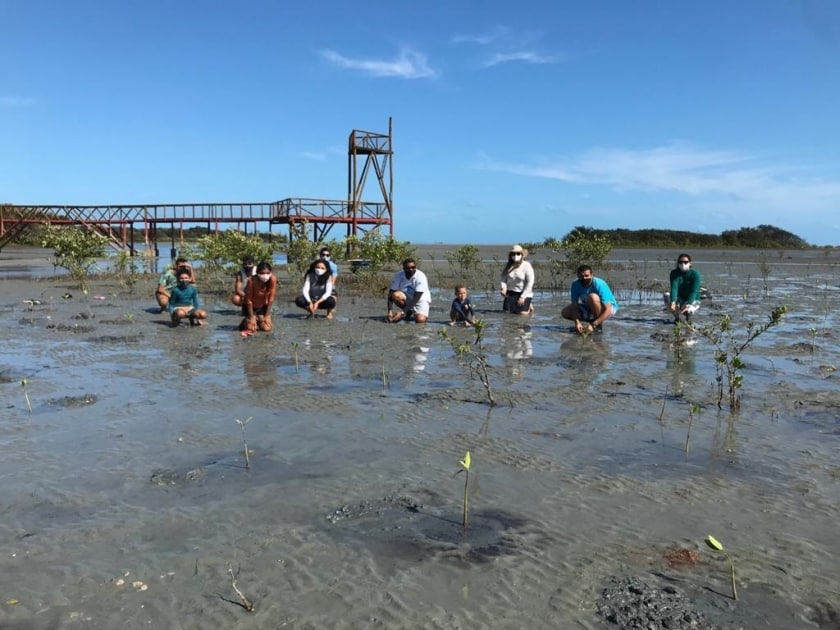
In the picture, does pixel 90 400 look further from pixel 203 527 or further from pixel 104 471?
pixel 203 527

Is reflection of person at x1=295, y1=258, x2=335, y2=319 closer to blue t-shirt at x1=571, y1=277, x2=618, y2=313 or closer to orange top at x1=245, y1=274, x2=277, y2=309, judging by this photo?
orange top at x1=245, y1=274, x2=277, y2=309

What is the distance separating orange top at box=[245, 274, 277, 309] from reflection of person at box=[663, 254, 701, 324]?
6507 mm

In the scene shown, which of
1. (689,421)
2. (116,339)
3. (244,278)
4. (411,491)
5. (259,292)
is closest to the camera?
(411,491)

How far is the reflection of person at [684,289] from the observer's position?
10742mm

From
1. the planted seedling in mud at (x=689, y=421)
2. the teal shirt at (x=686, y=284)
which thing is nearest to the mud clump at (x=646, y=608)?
the planted seedling in mud at (x=689, y=421)

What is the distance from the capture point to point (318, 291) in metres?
11.8

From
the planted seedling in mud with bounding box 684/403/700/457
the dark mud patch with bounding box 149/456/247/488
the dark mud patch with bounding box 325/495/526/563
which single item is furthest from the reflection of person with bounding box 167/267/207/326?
the planted seedling in mud with bounding box 684/403/700/457

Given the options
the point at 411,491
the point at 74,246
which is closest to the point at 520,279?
the point at 411,491

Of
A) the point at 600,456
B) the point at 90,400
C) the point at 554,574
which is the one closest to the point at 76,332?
the point at 90,400

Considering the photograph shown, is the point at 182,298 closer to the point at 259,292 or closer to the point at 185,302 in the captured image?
the point at 185,302

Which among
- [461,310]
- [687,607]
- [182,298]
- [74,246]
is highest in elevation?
[74,246]

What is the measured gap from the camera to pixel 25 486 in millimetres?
4023

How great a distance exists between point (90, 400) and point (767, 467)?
219 inches

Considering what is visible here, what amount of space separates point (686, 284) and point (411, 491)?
840 cm
